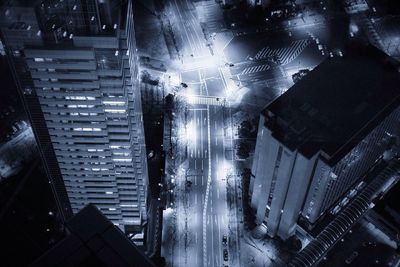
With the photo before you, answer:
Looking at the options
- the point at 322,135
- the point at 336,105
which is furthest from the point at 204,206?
the point at 336,105

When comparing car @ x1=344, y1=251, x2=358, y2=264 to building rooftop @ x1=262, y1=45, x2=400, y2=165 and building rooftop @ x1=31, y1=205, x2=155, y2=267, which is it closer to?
building rooftop @ x1=262, y1=45, x2=400, y2=165

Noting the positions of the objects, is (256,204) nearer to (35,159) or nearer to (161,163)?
(161,163)

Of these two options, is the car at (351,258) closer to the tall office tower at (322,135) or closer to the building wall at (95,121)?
the tall office tower at (322,135)

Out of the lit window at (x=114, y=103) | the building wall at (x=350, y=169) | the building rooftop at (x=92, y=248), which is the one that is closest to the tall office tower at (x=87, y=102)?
the lit window at (x=114, y=103)

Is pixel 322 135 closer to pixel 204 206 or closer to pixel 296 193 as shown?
pixel 296 193

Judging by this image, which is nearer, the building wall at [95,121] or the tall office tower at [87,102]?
the tall office tower at [87,102]

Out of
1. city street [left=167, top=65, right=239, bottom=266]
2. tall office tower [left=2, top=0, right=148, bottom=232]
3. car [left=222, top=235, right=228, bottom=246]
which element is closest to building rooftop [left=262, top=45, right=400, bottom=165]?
tall office tower [left=2, top=0, right=148, bottom=232]
